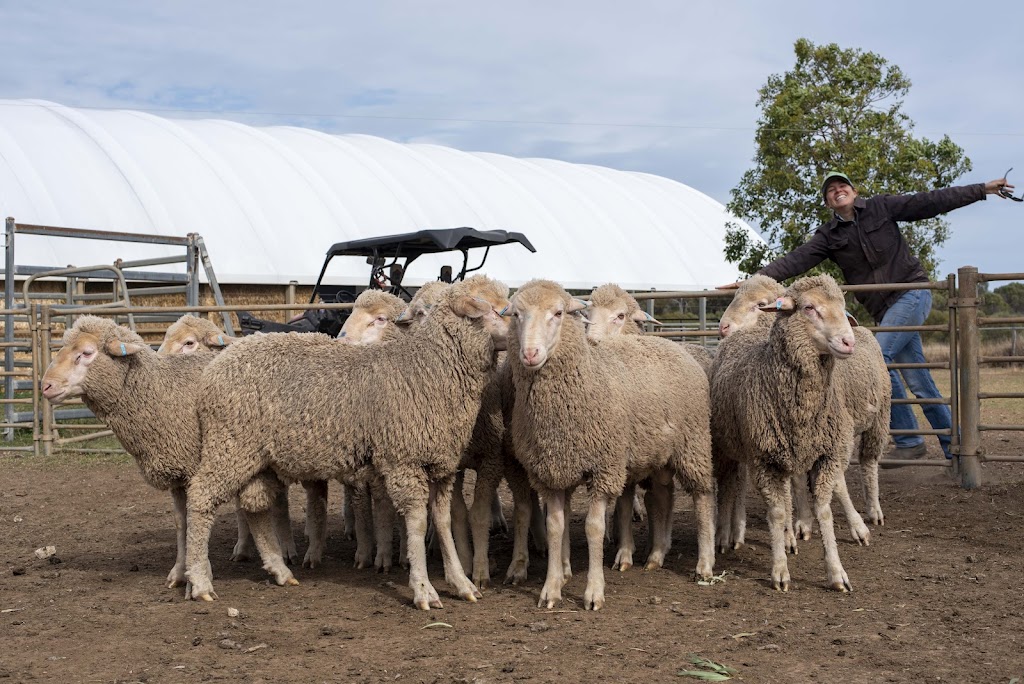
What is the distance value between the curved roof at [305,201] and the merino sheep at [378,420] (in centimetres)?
1529

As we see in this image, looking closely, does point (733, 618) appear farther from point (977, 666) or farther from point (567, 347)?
point (567, 347)

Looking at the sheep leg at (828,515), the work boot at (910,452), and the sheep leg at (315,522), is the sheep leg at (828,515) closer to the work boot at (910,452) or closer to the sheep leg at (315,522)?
the sheep leg at (315,522)

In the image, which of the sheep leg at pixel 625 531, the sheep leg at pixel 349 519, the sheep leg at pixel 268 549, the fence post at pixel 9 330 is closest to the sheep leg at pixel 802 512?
the sheep leg at pixel 625 531

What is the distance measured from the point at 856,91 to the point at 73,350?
56.1 ft

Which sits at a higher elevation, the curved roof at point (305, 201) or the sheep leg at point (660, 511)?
the curved roof at point (305, 201)

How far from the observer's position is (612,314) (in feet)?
22.1

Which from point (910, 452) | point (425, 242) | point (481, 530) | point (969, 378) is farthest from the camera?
point (425, 242)

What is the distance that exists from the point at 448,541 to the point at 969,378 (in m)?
4.90

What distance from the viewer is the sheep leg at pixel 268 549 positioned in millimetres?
5488

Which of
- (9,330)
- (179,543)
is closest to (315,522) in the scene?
(179,543)

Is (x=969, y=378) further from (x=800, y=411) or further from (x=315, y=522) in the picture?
(x=315, y=522)

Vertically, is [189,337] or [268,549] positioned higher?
[189,337]

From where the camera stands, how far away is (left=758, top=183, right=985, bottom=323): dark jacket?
7402 mm

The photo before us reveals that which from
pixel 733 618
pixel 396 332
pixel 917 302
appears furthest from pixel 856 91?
pixel 733 618
